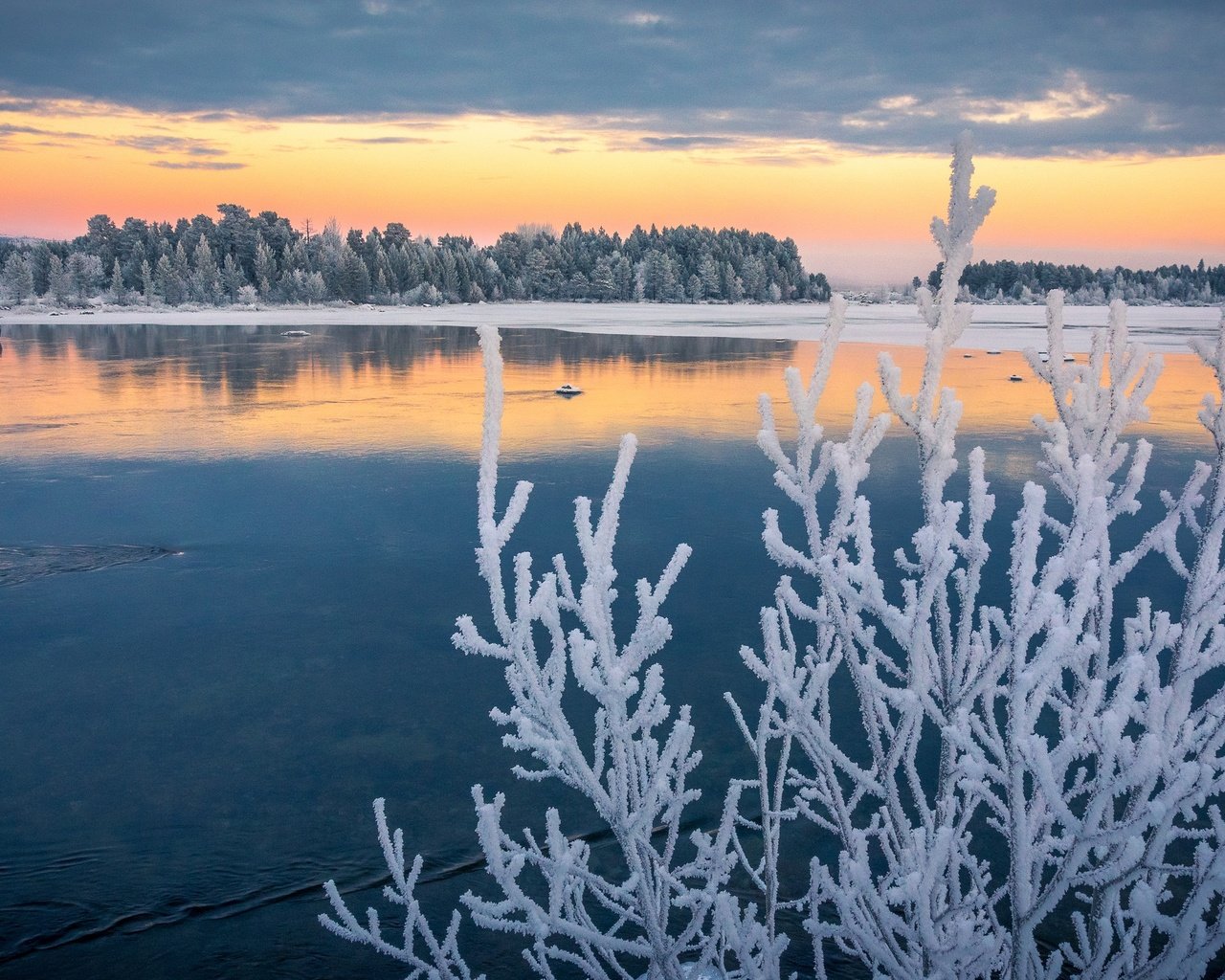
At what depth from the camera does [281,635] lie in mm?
11164

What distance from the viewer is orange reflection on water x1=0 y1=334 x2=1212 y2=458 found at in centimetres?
2300

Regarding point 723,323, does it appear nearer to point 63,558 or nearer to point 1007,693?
point 63,558

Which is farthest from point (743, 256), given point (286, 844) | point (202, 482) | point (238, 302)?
point (286, 844)

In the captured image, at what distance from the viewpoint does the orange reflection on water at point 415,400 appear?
23000 millimetres

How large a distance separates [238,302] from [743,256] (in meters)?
85.3

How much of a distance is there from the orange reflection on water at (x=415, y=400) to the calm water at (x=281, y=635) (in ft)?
0.74

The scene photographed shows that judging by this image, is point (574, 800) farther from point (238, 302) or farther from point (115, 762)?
point (238, 302)

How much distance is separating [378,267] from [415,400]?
103685mm

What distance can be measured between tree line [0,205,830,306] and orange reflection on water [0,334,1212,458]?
79662mm

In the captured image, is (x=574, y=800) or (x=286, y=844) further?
(x=574, y=800)

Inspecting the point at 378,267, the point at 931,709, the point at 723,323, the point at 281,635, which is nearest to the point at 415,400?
the point at 281,635

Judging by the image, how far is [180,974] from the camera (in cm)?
607

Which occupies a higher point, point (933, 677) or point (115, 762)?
point (933, 677)

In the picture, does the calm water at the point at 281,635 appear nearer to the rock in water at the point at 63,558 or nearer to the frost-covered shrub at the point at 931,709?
the rock in water at the point at 63,558
